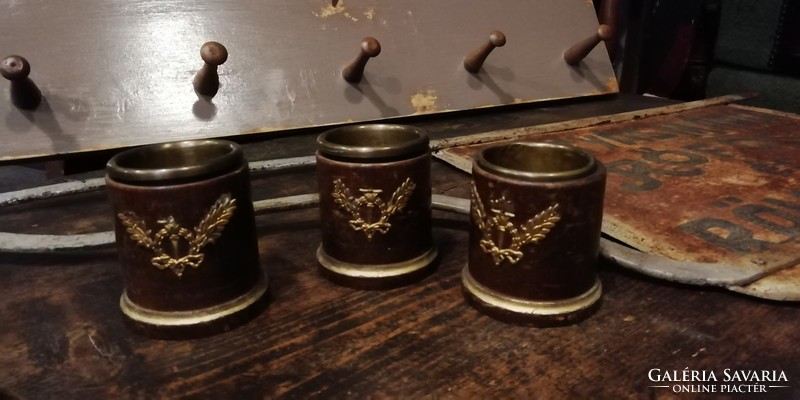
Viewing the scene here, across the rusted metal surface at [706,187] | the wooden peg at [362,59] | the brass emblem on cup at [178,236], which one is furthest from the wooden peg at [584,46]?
the brass emblem on cup at [178,236]

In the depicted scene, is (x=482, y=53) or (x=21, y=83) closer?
(x=21, y=83)

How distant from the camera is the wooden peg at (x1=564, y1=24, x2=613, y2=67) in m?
1.23

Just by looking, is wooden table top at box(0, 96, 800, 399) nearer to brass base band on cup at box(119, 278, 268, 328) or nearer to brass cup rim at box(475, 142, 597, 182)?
brass base band on cup at box(119, 278, 268, 328)

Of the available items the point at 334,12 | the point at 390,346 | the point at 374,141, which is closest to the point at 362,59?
the point at 334,12

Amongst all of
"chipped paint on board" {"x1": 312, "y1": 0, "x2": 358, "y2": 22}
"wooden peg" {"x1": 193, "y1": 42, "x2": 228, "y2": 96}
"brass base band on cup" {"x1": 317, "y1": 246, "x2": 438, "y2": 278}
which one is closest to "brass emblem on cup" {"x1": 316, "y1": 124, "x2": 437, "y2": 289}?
"brass base band on cup" {"x1": 317, "y1": 246, "x2": 438, "y2": 278}

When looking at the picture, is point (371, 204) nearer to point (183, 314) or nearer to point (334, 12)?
point (183, 314)

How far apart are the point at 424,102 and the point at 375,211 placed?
66 cm

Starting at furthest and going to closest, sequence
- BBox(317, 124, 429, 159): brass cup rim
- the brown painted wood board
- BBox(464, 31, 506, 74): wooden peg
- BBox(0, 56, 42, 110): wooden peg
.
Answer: BBox(464, 31, 506, 74): wooden peg
the brown painted wood board
BBox(0, 56, 42, 110): wooden peg
BBox(317, 124, 429, 159): brass cup rim

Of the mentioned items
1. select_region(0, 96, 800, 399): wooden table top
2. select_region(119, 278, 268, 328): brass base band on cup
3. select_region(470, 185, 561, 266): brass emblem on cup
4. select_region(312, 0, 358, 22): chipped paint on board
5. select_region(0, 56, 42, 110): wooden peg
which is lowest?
select_region(0, 96, 800, 399): wooden table top

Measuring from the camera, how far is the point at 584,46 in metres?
1.30

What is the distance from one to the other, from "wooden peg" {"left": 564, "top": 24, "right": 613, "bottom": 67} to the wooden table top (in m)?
0.75

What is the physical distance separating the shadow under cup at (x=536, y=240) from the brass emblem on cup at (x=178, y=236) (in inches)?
8.6

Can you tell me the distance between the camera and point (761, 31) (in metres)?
1.79

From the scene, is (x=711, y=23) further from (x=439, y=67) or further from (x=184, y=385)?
(x=184, y=385)
